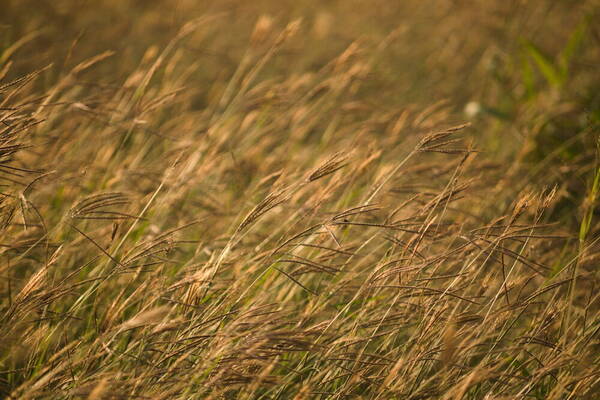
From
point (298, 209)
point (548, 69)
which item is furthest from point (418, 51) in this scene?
point (298, 209)

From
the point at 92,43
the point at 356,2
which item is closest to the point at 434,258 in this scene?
the point at 92,43

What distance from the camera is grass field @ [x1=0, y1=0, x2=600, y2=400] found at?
1214 mm

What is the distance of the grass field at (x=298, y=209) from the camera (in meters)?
1.21

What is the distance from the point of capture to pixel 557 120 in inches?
105

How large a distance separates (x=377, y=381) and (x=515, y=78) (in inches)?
113

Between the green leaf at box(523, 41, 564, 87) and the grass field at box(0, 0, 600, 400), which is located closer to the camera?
the grass field at box(0, 0, 600, 400)

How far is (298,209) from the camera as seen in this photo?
1.55m

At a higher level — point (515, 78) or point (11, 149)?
point (11, 149)

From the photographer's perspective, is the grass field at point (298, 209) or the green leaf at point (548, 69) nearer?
the grass field at point (298, 209)

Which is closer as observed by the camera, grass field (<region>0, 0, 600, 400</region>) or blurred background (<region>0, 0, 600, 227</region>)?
grass field (<region>0, 0, 600, 400</region>)

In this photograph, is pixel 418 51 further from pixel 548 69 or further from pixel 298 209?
pixel 298 209

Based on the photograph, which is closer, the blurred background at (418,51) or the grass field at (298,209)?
the grass field at (298,209)

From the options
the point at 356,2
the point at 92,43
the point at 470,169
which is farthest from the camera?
the point at 356,2

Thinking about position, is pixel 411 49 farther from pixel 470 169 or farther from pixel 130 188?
pixel 130 188
